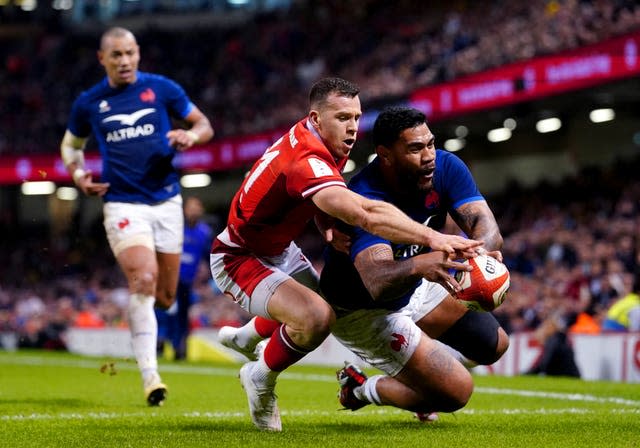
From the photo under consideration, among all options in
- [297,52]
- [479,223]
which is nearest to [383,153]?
[479,223]

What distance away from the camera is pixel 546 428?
5.82 meters

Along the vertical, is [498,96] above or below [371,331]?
above

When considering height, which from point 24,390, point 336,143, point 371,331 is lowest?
point 24,390

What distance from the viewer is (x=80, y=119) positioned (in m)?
8.37

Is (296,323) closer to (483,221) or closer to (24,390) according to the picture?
(483,221)

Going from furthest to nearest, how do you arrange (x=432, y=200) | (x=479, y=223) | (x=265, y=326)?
(x=265, y=326)
(x=432, y=200)
(x=479, y=223)

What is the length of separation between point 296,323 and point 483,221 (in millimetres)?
1073

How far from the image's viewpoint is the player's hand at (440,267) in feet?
15.7

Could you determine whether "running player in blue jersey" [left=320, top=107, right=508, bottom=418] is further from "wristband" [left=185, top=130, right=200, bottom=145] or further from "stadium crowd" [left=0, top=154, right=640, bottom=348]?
"stadium crowd" [left=0, top=154, right=640, bottom=348]

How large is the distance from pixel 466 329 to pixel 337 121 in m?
1.46

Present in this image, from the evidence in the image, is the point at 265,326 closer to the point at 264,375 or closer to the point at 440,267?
the point at 264,375

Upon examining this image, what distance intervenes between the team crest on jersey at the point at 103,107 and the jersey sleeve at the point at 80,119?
13 centimetres

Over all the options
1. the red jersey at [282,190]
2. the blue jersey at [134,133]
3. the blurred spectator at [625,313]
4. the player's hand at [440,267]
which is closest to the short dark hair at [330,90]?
the red jersey at [282,190]

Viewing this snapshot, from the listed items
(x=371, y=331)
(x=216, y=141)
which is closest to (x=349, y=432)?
(x=371, y=331)
